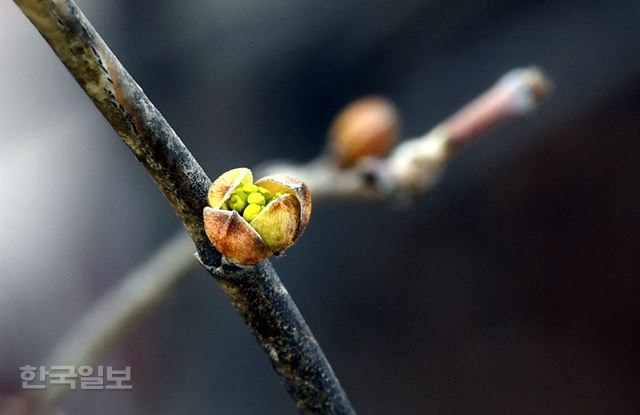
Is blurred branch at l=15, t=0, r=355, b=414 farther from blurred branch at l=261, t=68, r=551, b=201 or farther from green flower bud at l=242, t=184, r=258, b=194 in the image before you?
blurred branch at l=261, t=68, r=551, b=201

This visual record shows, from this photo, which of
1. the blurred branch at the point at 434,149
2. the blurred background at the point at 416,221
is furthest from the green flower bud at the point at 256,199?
the blurred background at the point at 416,221

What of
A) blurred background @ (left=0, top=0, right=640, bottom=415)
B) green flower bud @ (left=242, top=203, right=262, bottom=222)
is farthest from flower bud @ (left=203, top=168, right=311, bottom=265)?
blurred background @ (left=0, top=0, right=640, bottom=415)

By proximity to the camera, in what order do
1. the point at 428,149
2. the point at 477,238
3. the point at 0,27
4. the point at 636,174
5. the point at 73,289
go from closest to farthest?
the point at 428,149 < the point at 636,174 < the point at 477,238 < the point at 73,289 < the point at 0,27

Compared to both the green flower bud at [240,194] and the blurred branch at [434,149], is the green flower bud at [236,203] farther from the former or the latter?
the blurred branch at [434,149]

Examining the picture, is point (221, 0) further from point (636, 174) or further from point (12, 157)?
point (636, 174)

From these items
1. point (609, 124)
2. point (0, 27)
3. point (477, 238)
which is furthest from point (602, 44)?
point (0, 27)

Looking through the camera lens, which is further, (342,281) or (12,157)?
(12,157)
